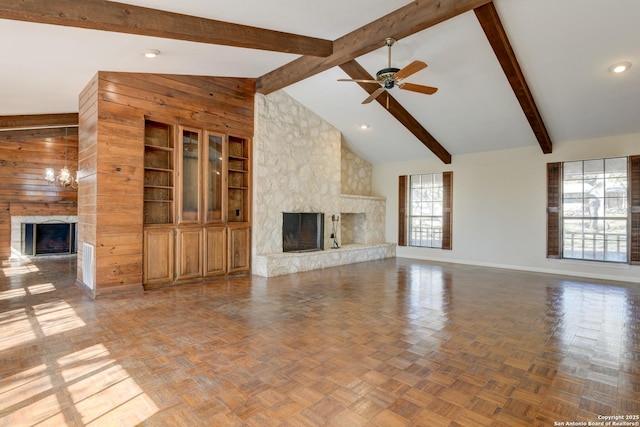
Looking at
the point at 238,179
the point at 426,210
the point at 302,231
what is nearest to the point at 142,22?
the point at 238,179

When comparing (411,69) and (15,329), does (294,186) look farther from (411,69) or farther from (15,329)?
(15,329)

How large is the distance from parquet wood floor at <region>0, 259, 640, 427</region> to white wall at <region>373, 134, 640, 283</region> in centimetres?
187

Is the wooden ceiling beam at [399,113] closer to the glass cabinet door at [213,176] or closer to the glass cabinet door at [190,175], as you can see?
the glass cabinet door at [213,176]

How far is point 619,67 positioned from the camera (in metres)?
4.55

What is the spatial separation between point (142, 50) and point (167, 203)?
7.29ft

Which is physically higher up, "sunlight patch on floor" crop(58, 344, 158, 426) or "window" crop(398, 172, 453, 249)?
"window" crop(398, 172, 453, 249)

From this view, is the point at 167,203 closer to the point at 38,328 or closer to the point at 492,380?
the point at 38,328

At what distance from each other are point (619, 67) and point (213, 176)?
6.10 meters

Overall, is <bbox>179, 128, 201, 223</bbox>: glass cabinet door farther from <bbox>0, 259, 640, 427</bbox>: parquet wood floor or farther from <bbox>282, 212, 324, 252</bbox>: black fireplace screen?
<bbox>282, 212, 324, 252</bbox>: black fireplace screen

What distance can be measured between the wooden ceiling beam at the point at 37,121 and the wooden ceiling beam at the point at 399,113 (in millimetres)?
5540

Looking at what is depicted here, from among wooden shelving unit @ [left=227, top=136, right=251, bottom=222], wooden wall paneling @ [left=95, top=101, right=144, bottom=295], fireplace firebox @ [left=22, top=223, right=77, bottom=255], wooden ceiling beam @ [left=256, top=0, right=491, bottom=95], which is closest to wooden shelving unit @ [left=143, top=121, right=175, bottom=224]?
wooden wall paneling @ [left=95, top=101, right=144, bottom=295]

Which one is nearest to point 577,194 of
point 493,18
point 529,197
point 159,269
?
point 529,197

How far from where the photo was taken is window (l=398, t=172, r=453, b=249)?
27.0 ft

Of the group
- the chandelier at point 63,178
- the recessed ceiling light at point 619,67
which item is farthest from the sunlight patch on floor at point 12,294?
the recessed ceiling light at point 619,67
